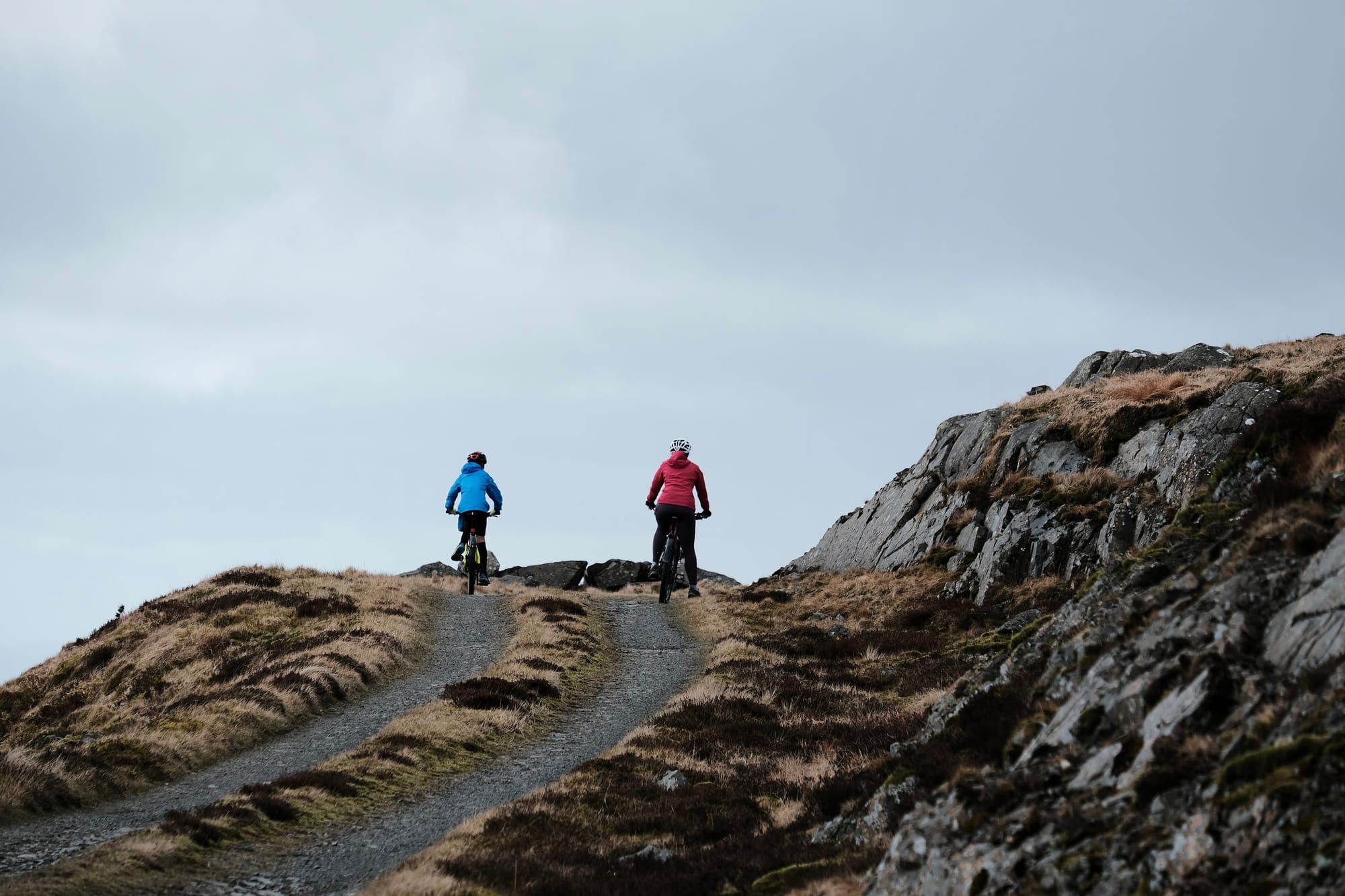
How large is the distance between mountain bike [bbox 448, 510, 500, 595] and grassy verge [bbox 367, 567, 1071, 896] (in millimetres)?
9796

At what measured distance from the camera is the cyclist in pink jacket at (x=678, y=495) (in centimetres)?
3112

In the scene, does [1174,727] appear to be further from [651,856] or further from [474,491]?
[474,491]

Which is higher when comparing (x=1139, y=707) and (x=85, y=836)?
(x=1139, y=707)

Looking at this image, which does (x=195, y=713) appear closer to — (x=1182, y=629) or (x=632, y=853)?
(x=632, y=853)

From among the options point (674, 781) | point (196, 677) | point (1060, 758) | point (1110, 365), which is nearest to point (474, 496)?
point (196, 677)

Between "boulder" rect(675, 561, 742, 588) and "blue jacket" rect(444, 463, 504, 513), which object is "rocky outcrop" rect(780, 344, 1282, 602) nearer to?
"boulder" rect(675, 561, 742, 588)

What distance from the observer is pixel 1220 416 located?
88.1ft

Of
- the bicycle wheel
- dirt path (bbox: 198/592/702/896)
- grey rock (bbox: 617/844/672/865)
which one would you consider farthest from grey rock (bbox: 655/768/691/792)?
the bicycle wheel

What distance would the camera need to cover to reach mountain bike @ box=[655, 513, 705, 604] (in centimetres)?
3219

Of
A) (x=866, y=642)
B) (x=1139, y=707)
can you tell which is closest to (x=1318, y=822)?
(x=1139, y=707)

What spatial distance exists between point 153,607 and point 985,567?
2615 cm

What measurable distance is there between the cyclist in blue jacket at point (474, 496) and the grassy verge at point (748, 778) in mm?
9143

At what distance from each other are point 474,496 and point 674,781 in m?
19.8

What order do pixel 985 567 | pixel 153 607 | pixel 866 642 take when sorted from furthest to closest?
pixel 153 607
pixel 985 567
pixel 866 642
